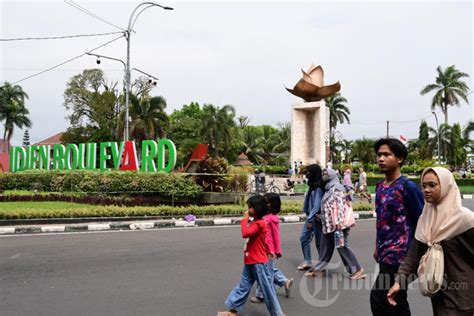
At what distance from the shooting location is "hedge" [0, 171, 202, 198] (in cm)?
1502

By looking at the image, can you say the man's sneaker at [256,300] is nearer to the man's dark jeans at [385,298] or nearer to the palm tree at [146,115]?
the man's dark jeans at [385,298]

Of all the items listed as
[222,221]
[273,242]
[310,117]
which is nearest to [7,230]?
[222,221]

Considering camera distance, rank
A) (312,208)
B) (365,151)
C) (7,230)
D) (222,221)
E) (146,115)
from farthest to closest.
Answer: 1. (365,151)
2. (146,115)
3. (222,221)
4. (7,230)
5. (312,208)

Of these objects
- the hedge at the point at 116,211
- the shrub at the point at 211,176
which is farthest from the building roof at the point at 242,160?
the hedge at the point at 116,211

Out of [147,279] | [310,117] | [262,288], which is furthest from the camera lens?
[310,117]

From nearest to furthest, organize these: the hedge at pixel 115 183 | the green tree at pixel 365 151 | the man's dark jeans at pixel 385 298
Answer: the man's dark jeans at pixel 385 298, the hedge at pixel 115 183, the green tree at pixel 365 151

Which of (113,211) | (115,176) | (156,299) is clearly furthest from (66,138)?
(156,299)

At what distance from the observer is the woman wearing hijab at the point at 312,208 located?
6.29 metres

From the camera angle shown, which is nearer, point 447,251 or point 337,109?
point 447,251

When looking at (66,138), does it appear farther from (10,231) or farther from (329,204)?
(329,204)

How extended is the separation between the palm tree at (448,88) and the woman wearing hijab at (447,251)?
53800 mm

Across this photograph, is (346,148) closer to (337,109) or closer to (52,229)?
(337,109)

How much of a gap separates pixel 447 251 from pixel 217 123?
46429mm

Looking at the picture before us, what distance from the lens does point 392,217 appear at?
11.1 feet
